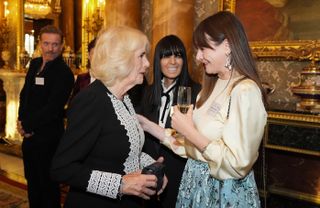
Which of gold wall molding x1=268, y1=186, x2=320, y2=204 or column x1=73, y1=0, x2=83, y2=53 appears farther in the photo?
column x1=73, y1=0, x2=83, y2=53

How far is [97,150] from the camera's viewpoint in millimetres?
Result: 1712

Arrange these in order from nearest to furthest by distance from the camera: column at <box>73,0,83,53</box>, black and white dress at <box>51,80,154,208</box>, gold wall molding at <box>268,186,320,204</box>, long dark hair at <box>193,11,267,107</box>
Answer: black and white dress at <box>51,80,154,208</box> → long dark hair at <box>193,11,267,107</box> → gold wall molding at <box>268,186,320,204</box> → column at <box>73,0,83,53</box>

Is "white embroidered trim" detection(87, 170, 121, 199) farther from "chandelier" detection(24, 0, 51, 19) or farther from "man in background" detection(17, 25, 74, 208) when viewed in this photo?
"chandelier" detection(24, 0, 51, 19)

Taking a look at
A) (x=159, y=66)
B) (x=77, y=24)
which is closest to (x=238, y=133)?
(x=159, y=66)

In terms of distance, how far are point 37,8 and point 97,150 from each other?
23.0ft

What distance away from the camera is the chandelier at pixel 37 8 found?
765 cm

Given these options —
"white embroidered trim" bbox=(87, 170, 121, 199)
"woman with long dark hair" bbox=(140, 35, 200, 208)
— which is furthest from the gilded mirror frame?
"white embroidered trim" bbox=(87, 170, 121, 199)

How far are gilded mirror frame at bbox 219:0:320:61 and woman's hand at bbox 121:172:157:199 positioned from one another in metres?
2.67

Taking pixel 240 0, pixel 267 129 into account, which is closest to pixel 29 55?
pixel 240 0

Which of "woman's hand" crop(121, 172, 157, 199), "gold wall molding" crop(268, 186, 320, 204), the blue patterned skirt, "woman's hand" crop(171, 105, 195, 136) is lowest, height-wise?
"gold wall molding" crop(268, 186, 320, 204)

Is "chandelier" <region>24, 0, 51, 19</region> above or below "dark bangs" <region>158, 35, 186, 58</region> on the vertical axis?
above

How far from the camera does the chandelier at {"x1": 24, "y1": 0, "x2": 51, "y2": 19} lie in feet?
25.1

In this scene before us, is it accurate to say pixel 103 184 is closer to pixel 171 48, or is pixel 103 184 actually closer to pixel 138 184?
pixel 138 184

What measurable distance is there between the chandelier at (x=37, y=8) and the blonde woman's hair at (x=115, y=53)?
6.43 metres
